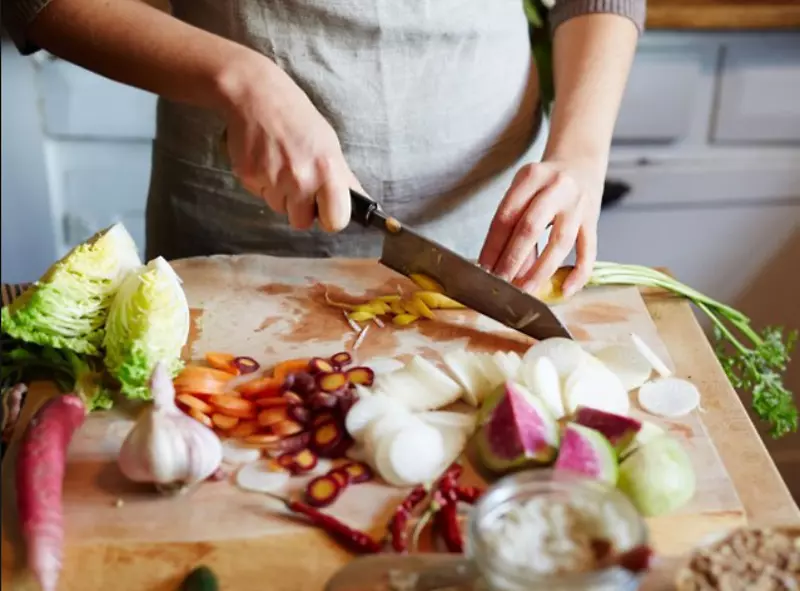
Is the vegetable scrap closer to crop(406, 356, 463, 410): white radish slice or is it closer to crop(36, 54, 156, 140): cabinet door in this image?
crop(406, 356, 463, 410): white radish slice

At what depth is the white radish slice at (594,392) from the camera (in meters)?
0.96

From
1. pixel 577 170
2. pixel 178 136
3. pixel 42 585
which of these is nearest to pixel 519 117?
pixel 577 170

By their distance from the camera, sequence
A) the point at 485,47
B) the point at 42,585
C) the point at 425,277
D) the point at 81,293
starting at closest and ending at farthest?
the point at 42,585 < the point at 81,293 < the point at 425,277 < the point at 485,47

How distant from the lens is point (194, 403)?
96 cm

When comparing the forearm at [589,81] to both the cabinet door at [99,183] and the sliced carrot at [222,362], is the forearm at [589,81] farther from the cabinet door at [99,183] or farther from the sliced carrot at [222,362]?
the cabinet door at [99,183]

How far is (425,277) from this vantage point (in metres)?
1.15

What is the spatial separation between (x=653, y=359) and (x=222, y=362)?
478mm

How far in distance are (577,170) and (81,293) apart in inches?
23.4

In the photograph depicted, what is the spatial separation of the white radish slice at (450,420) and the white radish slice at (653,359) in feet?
0.75

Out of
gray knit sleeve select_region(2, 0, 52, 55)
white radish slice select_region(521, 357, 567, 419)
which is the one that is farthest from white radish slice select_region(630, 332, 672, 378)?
gray knit sleeve select_region(2, 0, 52, 55)

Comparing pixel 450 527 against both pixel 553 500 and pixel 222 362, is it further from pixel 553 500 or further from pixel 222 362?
pixel 222 362

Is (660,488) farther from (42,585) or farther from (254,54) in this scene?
(254,54)

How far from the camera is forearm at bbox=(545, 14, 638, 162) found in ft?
3.92

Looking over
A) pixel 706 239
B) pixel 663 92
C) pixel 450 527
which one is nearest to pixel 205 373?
pixel 450 527
